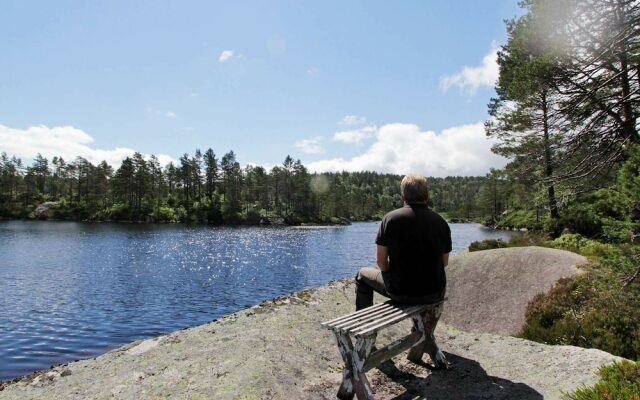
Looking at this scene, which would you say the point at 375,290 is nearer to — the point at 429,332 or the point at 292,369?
the point at 429,332

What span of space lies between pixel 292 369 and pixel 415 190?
11.8ft

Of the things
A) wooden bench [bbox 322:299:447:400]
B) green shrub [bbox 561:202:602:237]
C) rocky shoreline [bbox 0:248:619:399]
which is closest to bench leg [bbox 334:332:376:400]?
wooden bench [bbox 322:299:447:400]

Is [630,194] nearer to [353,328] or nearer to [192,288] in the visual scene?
[353,328]

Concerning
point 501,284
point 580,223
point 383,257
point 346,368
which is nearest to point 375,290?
point 383,257

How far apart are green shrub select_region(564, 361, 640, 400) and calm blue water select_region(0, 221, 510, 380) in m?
13.5

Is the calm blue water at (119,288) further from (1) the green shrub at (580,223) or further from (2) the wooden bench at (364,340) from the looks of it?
(1) the green shrub at (580,223)

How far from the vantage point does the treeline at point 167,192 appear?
105 m

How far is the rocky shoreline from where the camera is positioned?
5.84m

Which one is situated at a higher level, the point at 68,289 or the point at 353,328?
the point at 353,328

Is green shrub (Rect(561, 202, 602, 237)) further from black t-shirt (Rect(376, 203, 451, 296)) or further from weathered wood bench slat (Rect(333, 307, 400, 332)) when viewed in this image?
weathered wood bench slat (Rect(333, 307, 400, 332))

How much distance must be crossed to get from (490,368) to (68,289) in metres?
23.9

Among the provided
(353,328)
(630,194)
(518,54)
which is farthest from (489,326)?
(518,54)

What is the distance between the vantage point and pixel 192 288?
24.8 m

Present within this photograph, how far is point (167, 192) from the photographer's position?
424 feet
